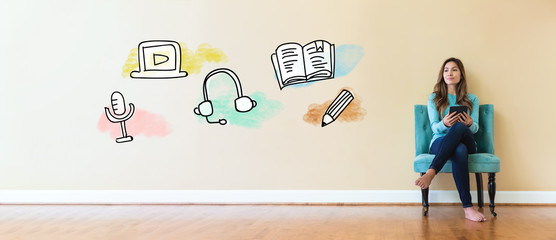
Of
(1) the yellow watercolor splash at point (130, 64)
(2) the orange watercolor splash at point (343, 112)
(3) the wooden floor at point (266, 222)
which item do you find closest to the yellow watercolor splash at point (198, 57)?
(1) the yellow watercolor splash at point (130, 64)

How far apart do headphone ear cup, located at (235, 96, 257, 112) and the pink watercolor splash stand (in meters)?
0.59

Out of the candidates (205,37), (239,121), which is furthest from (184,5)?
(239,121)

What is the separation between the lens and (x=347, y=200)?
4184 mm

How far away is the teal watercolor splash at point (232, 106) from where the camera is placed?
4297mm

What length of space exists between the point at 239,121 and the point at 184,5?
39.2 inches

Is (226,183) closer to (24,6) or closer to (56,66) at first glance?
(56,66)

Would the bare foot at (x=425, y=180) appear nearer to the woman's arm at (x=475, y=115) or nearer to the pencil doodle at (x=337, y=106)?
the woman's arm at (x=475, y=115)

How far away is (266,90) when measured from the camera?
4.29 metres

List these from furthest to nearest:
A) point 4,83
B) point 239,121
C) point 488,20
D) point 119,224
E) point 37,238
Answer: point 4,83
point 239,121
point 488,20
point 119,224
point 37,238

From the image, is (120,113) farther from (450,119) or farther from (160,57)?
(450,119)

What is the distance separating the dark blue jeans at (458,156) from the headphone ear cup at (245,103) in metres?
1.46

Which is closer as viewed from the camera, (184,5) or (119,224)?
(119,224)

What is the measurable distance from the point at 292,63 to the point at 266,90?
0.28 metres

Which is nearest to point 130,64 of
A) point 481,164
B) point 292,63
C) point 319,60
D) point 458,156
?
point 292,63
